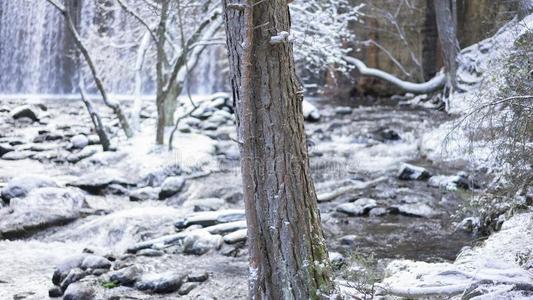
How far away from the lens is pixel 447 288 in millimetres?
3115

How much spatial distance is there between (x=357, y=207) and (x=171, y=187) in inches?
95.6

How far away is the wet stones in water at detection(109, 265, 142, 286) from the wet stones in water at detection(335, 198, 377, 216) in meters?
2.85

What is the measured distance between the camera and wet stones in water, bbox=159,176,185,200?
7789mm

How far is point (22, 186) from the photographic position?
23.5 ft

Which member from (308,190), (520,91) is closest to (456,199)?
(520,91)

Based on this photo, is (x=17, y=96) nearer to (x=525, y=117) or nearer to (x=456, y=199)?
(x=456, y=199)

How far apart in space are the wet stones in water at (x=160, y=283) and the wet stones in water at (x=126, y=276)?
0.06 m

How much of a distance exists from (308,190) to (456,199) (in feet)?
15.0

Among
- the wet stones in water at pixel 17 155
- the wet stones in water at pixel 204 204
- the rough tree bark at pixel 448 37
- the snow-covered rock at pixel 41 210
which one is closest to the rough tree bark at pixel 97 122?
the wet stones in water at pixel 17 155

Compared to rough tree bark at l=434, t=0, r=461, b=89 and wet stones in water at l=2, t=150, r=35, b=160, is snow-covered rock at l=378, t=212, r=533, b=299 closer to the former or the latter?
wet stones in water at l=2, t=150, r=35, b=160

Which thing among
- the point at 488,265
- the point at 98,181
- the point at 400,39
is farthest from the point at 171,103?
the point at 488,265

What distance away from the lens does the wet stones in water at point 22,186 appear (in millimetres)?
7029

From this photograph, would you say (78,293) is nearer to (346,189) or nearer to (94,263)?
(94,263)

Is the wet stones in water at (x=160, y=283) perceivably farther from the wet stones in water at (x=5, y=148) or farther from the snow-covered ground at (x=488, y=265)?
the wet stones in water at (x=5, y=148)
